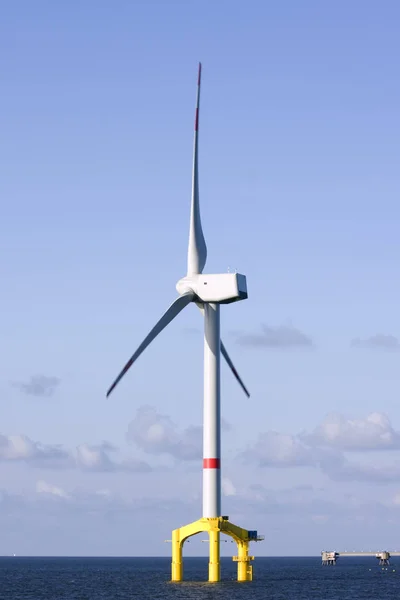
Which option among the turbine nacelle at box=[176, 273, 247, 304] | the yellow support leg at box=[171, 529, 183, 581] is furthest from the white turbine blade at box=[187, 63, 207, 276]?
the yellow support leg at box=[171, 529, 183, 581]

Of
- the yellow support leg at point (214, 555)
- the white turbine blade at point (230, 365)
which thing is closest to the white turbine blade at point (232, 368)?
the white turbine blade at point (230, 365)

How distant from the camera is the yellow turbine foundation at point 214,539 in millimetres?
134000

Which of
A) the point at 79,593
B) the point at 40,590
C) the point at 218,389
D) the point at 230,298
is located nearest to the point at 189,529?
the point at 218,389

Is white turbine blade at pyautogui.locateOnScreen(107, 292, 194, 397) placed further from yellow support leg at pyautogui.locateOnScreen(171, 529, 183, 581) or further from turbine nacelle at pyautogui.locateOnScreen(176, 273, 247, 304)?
yellow support leg at pyautogui.locateOnScreen(171, 529, 183, 581)

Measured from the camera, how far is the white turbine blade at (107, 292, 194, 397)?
130900 mm

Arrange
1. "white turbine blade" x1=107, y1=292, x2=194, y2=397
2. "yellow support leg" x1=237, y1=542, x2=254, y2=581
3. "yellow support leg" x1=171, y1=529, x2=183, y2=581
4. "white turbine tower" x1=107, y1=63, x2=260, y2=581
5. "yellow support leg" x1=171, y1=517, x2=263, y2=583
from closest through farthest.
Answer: "white turbine blade" x1=107, y1=292, x2=194, y2=397 → "white turbine tower" x1=107, y1=63, x2=260, y2=581 → "yellow support leg" x1=171, y1=517, x2=263, y2=583 → "yellow support leg" x1=171, y1=529, x2=183, y2=581 → "yellow support leg" x1=237, y1=542, x2=254, y2=581

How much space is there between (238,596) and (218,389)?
23.6 meters

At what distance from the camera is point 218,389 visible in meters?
136

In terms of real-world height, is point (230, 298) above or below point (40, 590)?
above

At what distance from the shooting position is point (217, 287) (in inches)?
5399

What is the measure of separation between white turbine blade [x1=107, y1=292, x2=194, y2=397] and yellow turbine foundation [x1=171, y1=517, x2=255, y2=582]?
20.3m

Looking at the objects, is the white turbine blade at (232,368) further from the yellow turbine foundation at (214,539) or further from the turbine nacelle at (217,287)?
the yellow turbine foundation at (214,539)

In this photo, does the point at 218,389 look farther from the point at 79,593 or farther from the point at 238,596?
the point at 79,593

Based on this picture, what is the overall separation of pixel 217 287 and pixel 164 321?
7342mm
